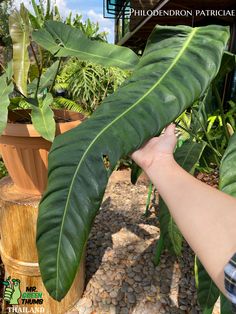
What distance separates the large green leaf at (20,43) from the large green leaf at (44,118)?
5.6 inches

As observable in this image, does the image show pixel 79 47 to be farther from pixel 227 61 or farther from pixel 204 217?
pixel 204 217

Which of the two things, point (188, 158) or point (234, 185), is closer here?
point (234, 185)

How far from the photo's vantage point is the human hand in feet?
2.31

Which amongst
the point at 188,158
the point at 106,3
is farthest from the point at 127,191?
the point at 106,3

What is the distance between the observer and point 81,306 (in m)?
1.79

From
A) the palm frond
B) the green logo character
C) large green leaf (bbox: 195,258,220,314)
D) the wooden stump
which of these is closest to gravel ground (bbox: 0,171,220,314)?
the wooden stump

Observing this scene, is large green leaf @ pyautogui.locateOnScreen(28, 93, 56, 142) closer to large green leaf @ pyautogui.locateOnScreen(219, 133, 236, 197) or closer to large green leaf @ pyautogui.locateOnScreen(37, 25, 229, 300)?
large green leaf @ pyautogui.locateOnScreen(37, 25, 229, 300)

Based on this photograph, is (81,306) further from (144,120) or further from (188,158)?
(144,120)

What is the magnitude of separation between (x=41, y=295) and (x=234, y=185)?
4.38 ft

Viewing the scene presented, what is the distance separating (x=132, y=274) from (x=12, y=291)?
0.76 m

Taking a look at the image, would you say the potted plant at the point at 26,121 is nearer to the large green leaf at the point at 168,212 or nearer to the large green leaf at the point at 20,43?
the large green leaf at the point at 20,43

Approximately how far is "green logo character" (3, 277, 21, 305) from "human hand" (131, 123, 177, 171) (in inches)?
50.8

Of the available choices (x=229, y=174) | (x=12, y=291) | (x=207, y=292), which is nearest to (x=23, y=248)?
(x=12, y=291)

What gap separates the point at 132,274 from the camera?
200 centimetres
